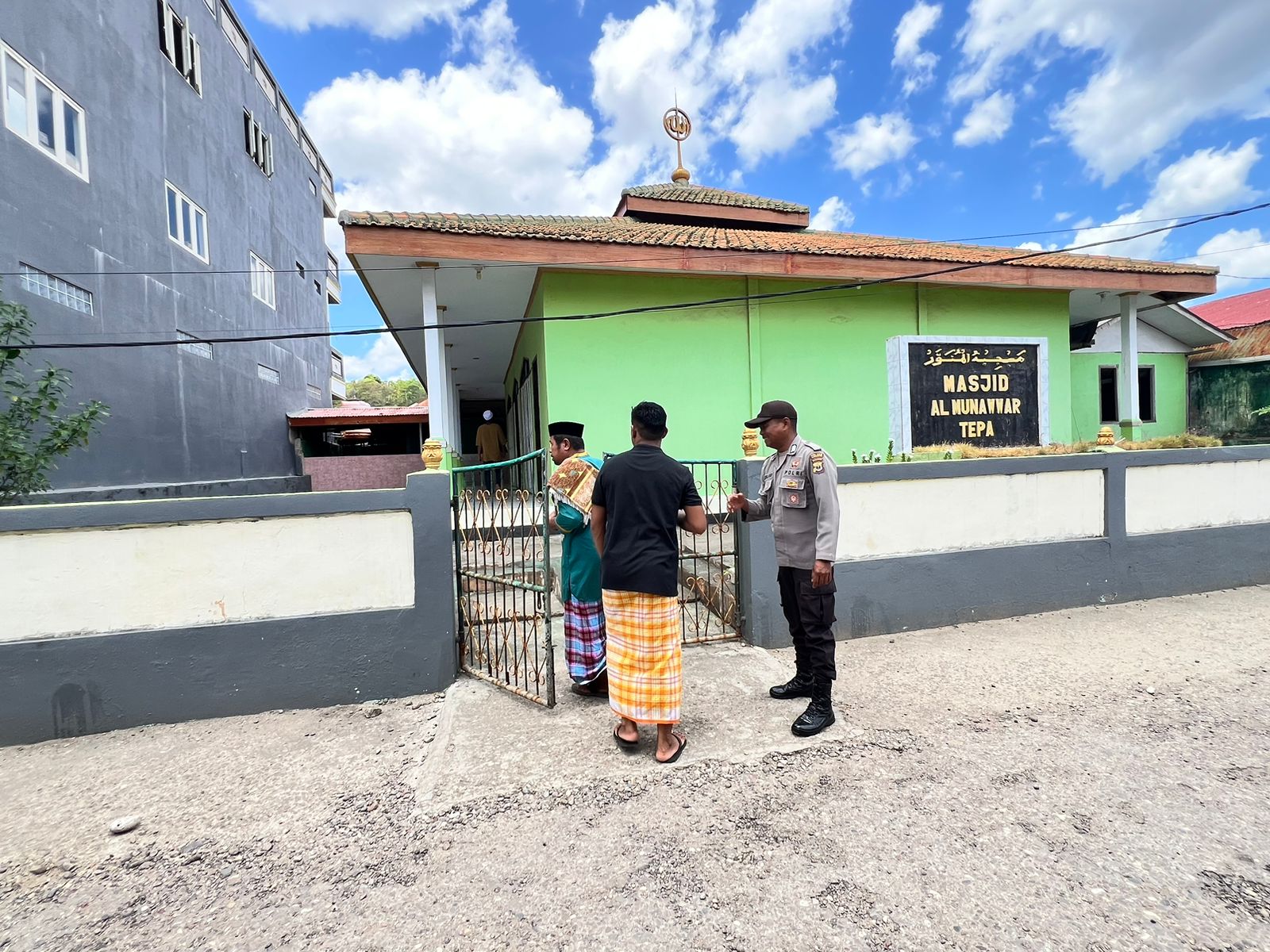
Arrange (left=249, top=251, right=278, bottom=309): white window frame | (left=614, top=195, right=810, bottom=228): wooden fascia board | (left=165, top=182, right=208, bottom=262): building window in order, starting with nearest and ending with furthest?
(left=614, top=195, right=810, bottom=228): wooden fascia board, (left=165, top=182, right=208, bottom=262): building window, (left=249, top=251, right=278, bottom=309): white window frame

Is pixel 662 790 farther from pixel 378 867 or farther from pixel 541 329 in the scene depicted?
pixel 541 329

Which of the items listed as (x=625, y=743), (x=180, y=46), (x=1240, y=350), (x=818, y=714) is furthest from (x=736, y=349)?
(x=180, y=46)

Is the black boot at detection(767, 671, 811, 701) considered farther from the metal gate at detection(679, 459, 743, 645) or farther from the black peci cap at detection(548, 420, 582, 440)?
the black peci cap at detection(548, 420, 582, 440)

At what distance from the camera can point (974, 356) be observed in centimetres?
841

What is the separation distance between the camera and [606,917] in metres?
2.02

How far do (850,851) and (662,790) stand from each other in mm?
822

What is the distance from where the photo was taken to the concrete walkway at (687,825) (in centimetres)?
200

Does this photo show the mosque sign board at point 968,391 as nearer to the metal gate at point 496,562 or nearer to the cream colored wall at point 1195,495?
the cream colored wall at point 1195,495

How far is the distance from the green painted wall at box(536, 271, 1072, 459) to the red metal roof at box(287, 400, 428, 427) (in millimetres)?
8723

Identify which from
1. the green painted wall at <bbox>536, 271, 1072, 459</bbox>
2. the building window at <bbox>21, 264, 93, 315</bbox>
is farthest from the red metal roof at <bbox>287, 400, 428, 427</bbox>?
the green painted wall at <bbox>536, 271, 1072, 459</bbox>

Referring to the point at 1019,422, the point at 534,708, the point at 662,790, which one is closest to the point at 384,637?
the point at 534,708

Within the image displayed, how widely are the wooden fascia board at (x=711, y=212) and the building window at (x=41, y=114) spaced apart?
859 centimetres

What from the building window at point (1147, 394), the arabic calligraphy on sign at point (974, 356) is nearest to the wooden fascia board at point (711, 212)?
the arabic calligraphy on sign at point (974, 356)

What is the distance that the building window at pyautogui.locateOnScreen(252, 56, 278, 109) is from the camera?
58.5 feet
